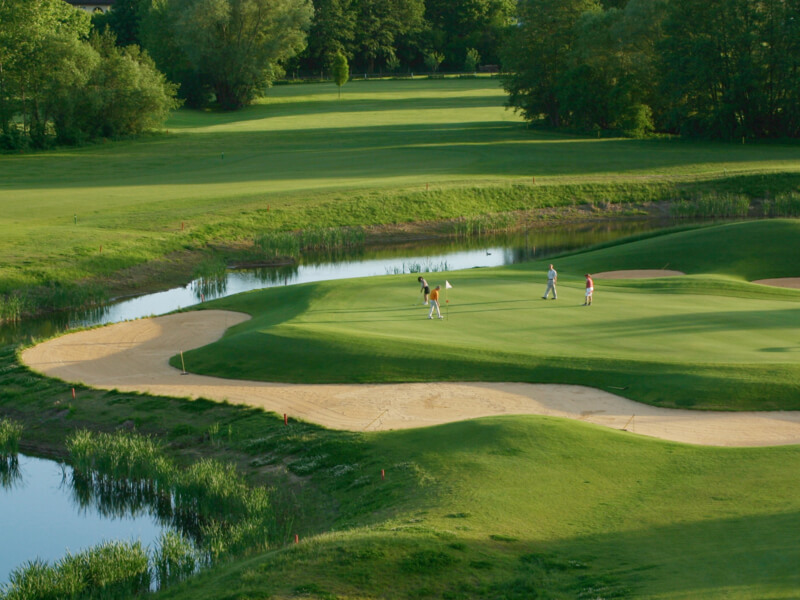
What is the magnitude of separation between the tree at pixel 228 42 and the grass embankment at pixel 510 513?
3750 inches

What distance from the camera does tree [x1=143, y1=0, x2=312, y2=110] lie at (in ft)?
371

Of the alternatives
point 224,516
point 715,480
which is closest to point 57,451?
point 224,516

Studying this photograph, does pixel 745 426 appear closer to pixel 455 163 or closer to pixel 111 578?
pixel 111 578

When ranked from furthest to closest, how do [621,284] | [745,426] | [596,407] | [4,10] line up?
[4,10] < [621,284] < [596,407] < [745,426]

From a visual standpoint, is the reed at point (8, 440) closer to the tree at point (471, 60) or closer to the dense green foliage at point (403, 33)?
the dense green foliage at point (403, 33)

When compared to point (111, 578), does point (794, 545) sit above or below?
above

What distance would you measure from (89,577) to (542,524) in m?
7.66

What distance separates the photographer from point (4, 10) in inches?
3401

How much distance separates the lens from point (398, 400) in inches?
1035

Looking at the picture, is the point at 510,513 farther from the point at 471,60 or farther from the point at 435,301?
the point at 471,60

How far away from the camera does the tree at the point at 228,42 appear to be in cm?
11319

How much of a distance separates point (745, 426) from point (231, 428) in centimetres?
1230

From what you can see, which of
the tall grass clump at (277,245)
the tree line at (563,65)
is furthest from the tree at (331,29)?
the tall grass clump at (277,245)

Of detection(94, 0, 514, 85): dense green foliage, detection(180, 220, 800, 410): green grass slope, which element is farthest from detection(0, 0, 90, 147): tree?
detection(180, 220, 800, 410): green grass slope
